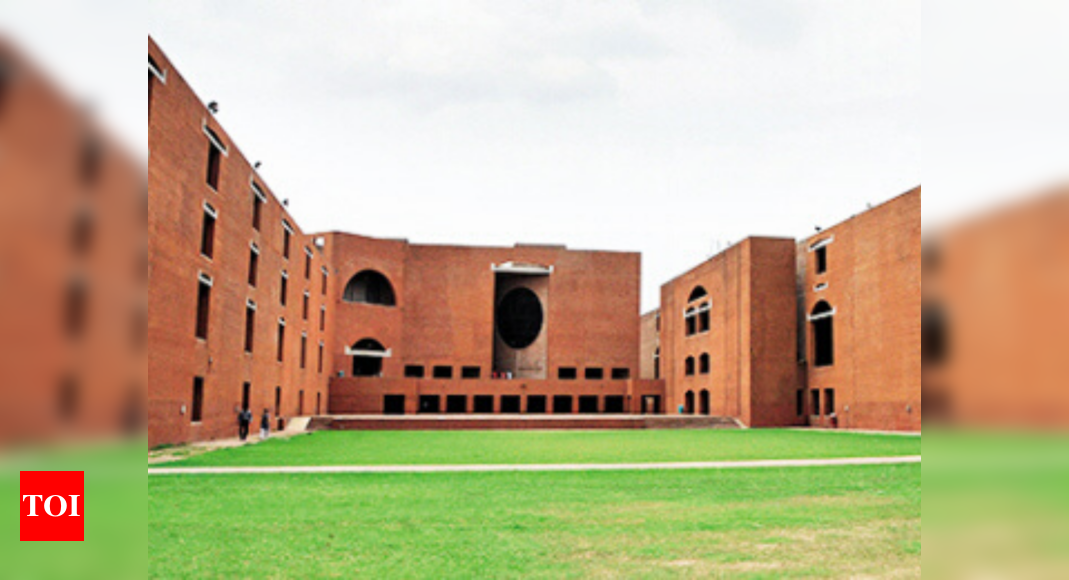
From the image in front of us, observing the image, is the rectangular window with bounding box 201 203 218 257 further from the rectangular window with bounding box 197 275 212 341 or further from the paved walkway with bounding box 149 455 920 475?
the paved walkway with bounding box 149 455 920 475

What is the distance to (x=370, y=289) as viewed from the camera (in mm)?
67312

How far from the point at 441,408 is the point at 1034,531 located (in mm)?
61402

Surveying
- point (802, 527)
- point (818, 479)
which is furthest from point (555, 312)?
point (802, 527)

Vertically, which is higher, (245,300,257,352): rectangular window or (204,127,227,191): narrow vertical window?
(204,127,227,191): narrow vertical window

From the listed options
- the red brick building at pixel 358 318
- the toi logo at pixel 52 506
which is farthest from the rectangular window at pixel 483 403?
the toi logo at pixel 52 506

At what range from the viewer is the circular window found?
2793 inches

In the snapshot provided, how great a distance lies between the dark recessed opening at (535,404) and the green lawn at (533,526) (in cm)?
4792

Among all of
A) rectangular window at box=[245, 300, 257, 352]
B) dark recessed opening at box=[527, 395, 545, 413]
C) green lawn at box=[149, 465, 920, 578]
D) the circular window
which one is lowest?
dark recessed opening at box=[527, 395, 545, 413]

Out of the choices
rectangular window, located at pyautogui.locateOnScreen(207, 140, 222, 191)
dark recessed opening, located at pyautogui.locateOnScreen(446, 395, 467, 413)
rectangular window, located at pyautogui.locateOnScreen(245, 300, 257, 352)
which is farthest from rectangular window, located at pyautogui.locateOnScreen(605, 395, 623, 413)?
rectangular window, located at pyautogui.locateOnScreen(207, 140, 222, 191)

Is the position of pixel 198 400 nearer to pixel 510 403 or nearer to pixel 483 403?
pixel 483 403

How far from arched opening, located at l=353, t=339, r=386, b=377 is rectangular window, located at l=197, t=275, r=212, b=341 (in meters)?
35.7

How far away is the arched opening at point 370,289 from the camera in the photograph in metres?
66.6

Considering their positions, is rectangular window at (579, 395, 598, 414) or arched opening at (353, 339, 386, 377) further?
arched opening at (353, 339, 386, 377)

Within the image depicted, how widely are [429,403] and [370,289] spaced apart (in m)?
10.7
